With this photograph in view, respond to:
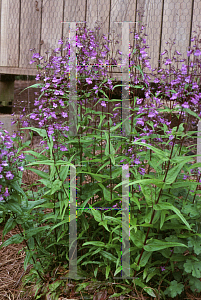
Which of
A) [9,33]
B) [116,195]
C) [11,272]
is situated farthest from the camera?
[9,33]

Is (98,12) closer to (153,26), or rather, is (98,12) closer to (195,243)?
(153,26)

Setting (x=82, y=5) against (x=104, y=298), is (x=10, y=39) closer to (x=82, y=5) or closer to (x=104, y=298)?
(x=82, y=5)

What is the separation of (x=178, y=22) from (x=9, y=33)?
242 centimetres

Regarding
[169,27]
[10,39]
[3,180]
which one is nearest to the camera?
[3,180]

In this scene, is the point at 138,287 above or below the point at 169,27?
below

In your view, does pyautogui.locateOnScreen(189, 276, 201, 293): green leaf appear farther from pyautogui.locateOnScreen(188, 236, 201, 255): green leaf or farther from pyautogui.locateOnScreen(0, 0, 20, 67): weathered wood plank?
pyautogui.locateOnScreen(0, 0, 20, 67): weathered wood plank

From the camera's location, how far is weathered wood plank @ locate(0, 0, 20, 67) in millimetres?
4031

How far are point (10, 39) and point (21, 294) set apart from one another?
352cm

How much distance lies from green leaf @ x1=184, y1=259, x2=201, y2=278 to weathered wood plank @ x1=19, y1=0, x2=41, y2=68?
129 inches

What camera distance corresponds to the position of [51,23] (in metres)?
3.74

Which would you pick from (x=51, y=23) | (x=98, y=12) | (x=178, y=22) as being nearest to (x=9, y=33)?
(x=51, y=23)

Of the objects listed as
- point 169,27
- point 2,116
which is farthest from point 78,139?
point 2,116

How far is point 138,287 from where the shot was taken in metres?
1.73

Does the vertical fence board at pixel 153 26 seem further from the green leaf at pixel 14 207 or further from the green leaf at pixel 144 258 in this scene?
the green leaf at pixel 14 207
